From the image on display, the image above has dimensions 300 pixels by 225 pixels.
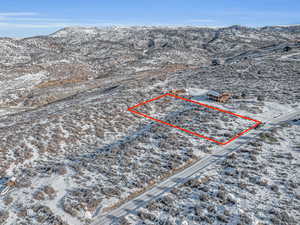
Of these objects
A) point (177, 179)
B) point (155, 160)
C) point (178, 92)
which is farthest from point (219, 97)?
point (177, 179)

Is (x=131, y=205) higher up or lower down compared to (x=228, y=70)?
lower down

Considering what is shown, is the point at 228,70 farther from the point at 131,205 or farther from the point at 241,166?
the point at 131,205

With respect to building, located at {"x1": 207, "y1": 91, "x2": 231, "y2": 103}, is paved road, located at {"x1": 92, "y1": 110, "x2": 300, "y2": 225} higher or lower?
lower

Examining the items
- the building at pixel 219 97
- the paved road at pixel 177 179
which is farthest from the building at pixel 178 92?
the paved road at pixel 177 179

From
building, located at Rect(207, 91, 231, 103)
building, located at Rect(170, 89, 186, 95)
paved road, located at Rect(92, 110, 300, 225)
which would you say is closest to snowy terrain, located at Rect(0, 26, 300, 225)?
paved road, located at Rect(92, 110, 300, 225)

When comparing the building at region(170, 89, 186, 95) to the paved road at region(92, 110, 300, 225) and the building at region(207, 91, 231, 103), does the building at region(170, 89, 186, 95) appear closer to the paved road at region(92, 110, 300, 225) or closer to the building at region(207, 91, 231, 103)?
the building at region(207, 91, 231, 103)

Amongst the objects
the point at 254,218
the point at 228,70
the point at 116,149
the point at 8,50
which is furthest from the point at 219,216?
the point at 8,50

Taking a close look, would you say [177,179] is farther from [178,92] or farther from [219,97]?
[178,92]

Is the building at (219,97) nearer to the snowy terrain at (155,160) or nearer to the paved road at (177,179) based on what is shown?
the snowy terrain at (155,160)
